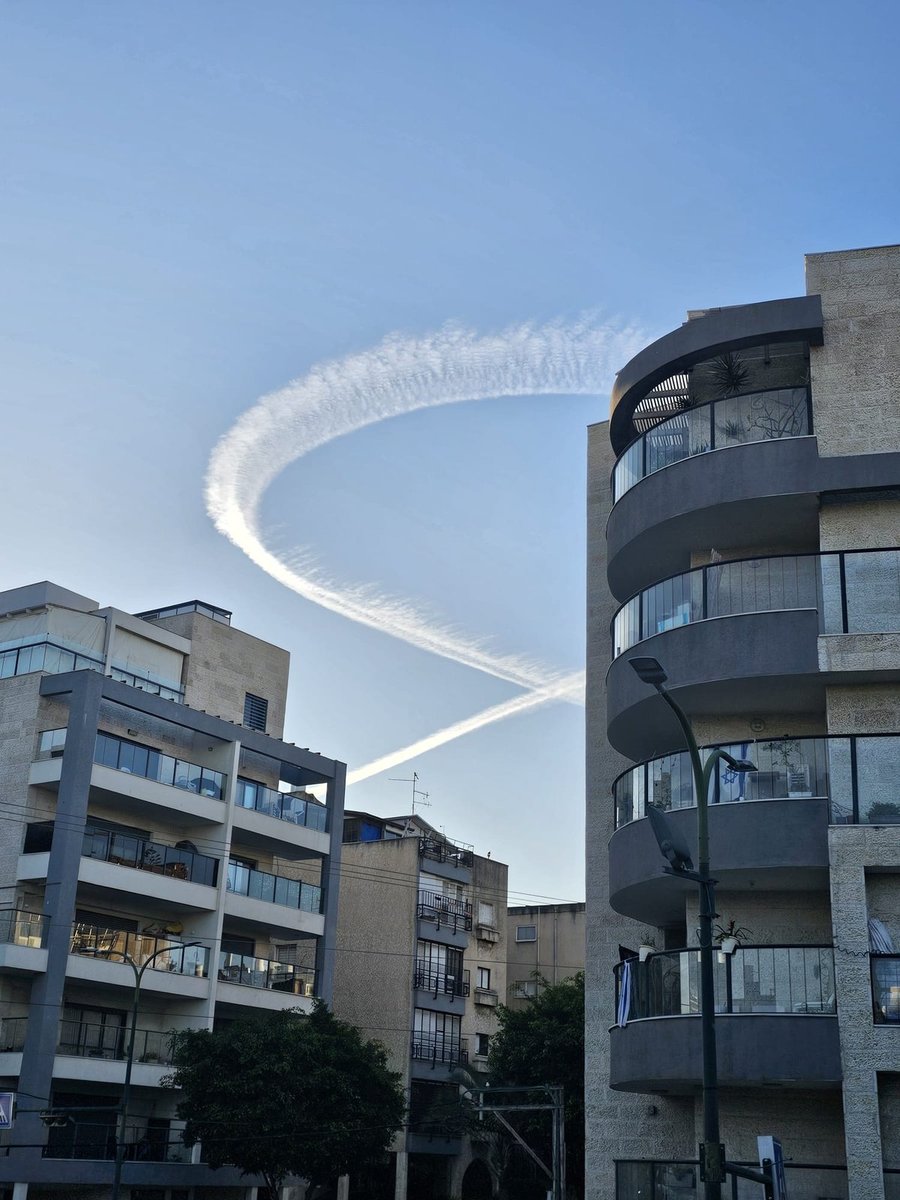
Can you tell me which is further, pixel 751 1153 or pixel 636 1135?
pixel 636 1135

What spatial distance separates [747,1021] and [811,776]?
4.50 meters

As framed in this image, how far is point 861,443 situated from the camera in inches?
1104

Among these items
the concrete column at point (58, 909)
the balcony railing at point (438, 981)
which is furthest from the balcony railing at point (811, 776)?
the balcony railing at point (438, 981)

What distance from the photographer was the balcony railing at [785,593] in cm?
2650

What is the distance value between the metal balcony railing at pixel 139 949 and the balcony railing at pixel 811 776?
2187cm

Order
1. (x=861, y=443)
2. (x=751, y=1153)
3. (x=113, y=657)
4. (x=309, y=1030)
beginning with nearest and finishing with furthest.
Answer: (x=751, y=1153) → (x=861, y=443) → (x=309, y=1030) → (x=113, y=657)

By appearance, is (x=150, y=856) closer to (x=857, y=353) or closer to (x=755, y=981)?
(x=755, y=981)

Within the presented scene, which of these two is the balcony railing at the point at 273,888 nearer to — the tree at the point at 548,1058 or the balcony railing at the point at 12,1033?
the balcony railing at the point at 12,1033

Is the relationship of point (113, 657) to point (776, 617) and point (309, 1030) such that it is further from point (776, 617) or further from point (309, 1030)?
point (776, 617)

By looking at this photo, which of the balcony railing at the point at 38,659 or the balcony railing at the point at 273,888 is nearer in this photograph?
the balcony railing at the point at 38,659

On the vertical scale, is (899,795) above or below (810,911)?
above

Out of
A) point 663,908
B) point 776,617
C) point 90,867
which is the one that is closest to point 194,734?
point 90,867

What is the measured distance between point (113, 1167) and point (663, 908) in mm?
21977

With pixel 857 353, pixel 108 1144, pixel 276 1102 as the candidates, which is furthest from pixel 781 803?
pixel 108 1144
